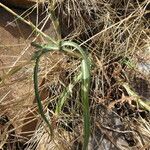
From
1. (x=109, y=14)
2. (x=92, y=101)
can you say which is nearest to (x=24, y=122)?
(x=92, y=101)

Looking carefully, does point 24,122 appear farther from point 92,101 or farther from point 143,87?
point 143,87

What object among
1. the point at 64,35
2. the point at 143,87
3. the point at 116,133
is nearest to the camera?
the point at 116,133

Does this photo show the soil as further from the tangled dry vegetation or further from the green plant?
the green plant

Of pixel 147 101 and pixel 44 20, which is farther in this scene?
pixel 44 20

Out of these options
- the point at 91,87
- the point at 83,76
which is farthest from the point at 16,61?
the point at 83,76

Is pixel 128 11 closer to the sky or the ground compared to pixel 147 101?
closer to the sky

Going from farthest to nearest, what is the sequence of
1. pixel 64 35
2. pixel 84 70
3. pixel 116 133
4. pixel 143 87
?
pixel 64 35, pixel 143 87, pixel 116 133, pixel 84 70

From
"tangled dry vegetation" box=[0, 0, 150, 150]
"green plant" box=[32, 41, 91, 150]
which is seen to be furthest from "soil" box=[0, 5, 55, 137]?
"green plant" box=[32, 41, 91, 150]

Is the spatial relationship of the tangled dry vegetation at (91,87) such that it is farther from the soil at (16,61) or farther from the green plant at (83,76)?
the green plant at (83,76)
